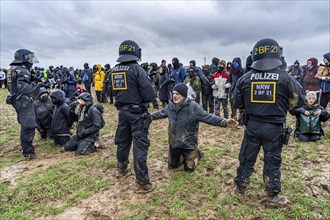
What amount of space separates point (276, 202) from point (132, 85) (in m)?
2.85

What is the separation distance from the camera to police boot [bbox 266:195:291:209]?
12.2 ft

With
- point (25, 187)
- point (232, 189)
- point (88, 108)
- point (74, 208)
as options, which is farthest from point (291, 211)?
point (88, 108)

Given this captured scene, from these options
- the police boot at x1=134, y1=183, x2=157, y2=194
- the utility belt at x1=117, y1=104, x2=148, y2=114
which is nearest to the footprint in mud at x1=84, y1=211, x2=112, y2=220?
the police boot at x1=134, y1=183, x2=157, y2=194

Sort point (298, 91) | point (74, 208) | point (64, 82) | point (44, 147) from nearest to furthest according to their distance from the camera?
point (298, 91) < point (74, 208) < point (44, 147) < point (64, 82)

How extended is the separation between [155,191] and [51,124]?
449cm

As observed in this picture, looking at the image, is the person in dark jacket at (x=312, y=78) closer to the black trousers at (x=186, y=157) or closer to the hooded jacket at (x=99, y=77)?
the black trousers at (x=186, y=157)

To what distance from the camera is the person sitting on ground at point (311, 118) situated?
6.51m

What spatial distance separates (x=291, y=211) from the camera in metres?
3.61

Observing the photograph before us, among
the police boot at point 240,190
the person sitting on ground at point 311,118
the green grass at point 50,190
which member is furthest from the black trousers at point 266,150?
the person sitting on ground at point 311,118

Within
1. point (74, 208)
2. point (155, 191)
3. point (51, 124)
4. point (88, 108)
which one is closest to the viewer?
point (74, 208)

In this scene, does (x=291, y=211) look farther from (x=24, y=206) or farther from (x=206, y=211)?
(x=24, y=206)

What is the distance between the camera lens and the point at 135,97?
4.20 m

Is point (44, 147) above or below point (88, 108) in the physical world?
below

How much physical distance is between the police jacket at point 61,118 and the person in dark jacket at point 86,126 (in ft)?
1.54
